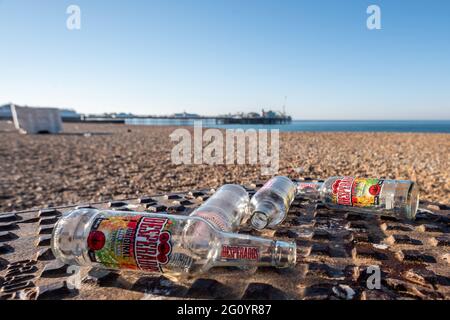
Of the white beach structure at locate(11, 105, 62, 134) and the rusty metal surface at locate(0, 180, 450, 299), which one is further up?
the white beach structure at locate(11, 105, 62, 134)

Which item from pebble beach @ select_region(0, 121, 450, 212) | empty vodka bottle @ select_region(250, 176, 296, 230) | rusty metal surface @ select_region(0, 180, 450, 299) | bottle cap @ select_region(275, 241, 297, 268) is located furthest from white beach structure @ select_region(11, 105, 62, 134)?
bottle cap @ select_region(275, 241, 297, 268)

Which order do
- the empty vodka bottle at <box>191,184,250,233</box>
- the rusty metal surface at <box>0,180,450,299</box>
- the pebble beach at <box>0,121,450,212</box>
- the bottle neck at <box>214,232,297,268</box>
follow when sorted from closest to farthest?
the rusty metal surface at <box>0,180,450,299</box> → the bottle neck at <box>214,232,297,268</box> → the empty vodka bottle at <box>191,184,250,233</box> → the pebble beach at <box>0,121,450,212</box>

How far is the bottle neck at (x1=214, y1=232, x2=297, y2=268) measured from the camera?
1254mm

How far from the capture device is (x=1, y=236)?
1769 millimetres

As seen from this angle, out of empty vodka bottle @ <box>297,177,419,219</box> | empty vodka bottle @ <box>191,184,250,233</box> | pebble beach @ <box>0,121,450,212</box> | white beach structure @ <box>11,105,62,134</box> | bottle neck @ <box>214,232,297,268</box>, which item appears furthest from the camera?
white beach structure @ <box>11,105,62,134</box>

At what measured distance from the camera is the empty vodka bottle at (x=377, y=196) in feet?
6.57

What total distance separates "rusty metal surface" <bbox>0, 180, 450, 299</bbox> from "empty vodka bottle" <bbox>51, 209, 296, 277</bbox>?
61mm

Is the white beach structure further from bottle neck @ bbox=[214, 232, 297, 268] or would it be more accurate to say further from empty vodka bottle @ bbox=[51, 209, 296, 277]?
bottle neck @ bbox=[214, 232, 297, 268]

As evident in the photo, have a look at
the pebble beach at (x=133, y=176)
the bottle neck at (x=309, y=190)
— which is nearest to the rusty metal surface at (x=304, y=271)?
the bottle neck at (x=309, y=190)

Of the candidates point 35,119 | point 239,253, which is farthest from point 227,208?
point 35,119

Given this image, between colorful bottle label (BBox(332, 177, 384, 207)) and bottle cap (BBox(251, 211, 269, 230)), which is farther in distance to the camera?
colorful bottle label (BBox(332, 177, 384, 207))
